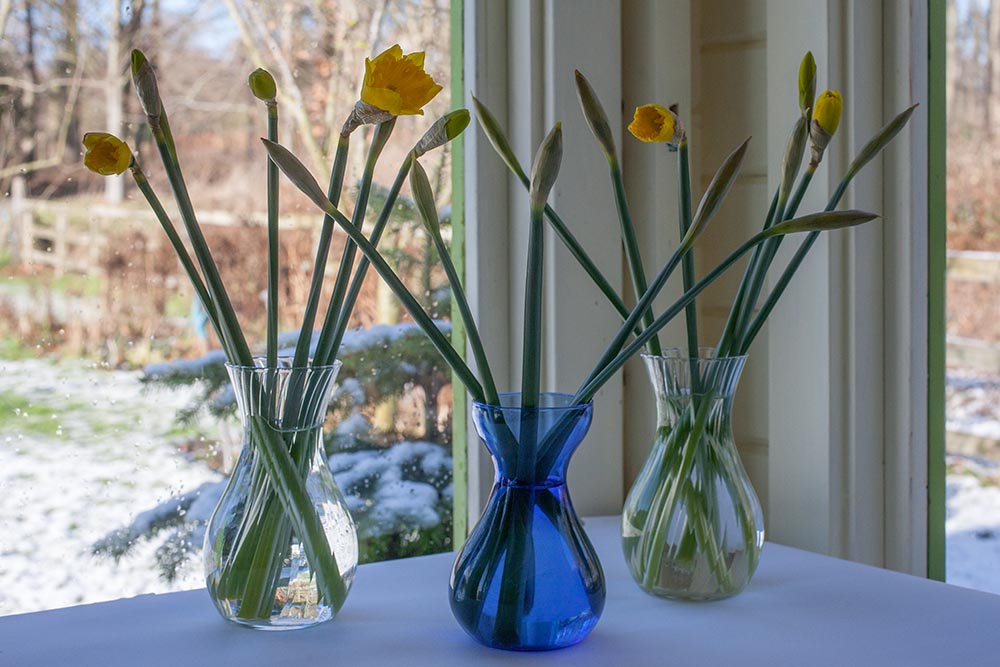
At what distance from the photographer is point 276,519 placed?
2.63 ft

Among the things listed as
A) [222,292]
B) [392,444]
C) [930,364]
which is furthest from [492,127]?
[930,364]

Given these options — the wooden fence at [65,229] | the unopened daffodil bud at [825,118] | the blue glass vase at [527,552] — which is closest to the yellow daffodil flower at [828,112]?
the unopened daffodil bud at [825,118]

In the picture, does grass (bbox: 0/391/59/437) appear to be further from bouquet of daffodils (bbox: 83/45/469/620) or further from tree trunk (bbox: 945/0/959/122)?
tree trunk (bbox: 945/0/959/122)

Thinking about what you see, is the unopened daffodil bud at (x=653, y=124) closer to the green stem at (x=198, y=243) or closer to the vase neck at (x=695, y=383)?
the vase neck at (x=695, y=383)

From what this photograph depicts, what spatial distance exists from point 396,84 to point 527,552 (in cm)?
35

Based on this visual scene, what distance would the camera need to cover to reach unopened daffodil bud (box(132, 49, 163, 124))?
76cm

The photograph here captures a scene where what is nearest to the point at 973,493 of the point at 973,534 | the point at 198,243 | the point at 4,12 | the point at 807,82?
the point at 973,534

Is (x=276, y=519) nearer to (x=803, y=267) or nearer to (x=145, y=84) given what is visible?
(x=145, y=84)

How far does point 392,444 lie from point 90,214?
16.7 inches

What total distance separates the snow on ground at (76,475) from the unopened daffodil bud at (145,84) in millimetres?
388

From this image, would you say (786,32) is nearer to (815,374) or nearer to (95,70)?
(815,374)

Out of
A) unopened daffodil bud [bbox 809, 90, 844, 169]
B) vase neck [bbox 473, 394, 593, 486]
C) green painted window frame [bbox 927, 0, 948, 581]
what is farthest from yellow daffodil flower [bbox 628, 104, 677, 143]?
green painted window frame [bbox 927, 0, 948, 581]

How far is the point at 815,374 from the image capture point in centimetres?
113

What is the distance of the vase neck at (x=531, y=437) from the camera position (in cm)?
77
